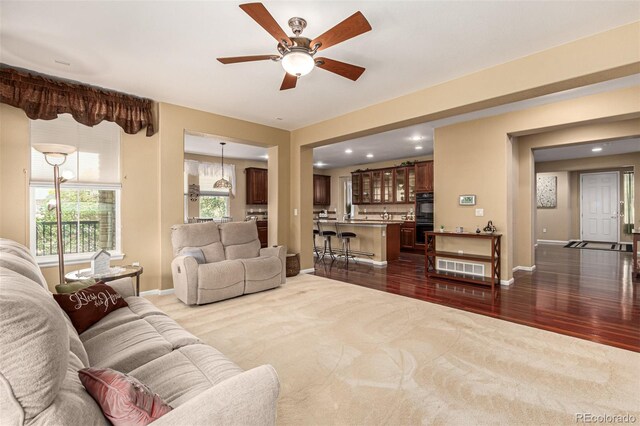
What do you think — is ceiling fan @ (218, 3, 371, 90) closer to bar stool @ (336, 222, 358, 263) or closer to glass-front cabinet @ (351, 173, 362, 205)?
bar stool @ (336, 222, 358, 263)

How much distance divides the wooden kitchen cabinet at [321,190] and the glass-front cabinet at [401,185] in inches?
116

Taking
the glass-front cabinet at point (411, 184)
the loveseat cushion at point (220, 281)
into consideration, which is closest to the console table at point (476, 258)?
the glass-front cabinet at point (411, 184)

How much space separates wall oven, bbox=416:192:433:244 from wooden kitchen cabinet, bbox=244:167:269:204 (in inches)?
178

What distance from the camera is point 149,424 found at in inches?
36.4

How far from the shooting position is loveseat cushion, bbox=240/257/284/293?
434 cm

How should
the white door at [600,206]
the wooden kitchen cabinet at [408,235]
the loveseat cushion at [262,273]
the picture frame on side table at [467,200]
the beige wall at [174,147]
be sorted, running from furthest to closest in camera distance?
the white door at [600,206], the wooden kitchen cabinet at [408,235], the picture frame on side table at [467,200], the beige wall at [174,147], the loveseat cushion at [262,273]

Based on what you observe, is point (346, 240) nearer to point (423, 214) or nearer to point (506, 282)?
point (423, 214)

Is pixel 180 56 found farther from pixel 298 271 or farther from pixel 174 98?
pixel 298 271

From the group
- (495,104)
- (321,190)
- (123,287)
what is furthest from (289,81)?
(321,190)

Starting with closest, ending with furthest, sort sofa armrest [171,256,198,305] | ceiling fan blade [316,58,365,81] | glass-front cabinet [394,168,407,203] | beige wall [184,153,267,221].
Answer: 1. ceiling fan blade [316,58,365,81]
2. sofa armrest [171,256,198,305]
3. glass-front cabinet [394,168,407,203]
4. beige wall [184,153,267,221]

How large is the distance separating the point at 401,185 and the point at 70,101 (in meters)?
7.52

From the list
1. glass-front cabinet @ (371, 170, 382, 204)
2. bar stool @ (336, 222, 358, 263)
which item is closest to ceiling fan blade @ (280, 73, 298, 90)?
bar stool @ (336, 222, 358, 263)

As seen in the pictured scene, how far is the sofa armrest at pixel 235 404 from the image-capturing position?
95cm

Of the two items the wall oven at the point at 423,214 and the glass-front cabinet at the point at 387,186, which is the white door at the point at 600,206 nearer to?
the wall oven at the point at 423,214
